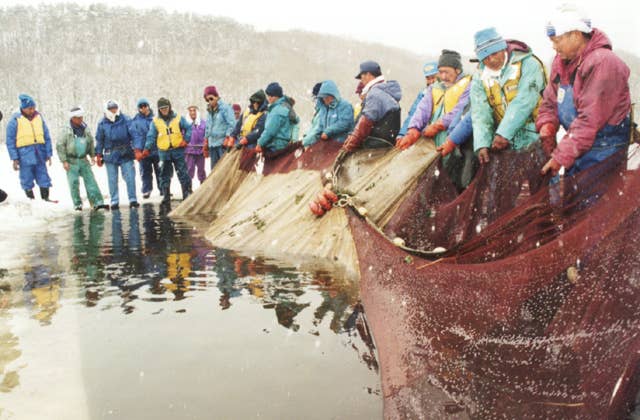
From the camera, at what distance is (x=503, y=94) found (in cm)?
410

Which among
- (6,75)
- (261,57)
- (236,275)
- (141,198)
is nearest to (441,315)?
(236,275)

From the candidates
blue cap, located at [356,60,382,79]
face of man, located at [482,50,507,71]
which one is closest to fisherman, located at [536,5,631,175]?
face of man, located at [482,50,507,71]

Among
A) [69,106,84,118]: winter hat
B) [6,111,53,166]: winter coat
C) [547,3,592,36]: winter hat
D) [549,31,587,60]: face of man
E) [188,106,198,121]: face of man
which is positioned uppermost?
[547,3,592,36]: winter hat

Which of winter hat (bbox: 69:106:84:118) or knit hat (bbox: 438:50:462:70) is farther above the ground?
knit hat (bbox: 438:50:462:70)

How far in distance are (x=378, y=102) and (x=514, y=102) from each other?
2.05 metres

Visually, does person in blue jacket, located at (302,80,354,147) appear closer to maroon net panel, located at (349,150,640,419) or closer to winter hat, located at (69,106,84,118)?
maroon net panel, located at (349,150,640,419)

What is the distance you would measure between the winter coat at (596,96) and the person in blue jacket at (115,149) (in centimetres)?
860

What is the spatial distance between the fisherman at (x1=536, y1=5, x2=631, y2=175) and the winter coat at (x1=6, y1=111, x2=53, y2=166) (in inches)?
370

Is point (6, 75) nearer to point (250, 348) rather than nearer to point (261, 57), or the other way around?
point (261, 57)

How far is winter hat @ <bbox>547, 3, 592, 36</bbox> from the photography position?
3049mm

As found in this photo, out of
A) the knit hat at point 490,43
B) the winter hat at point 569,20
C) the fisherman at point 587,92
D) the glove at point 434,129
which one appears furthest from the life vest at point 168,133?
the winter hat at point 569,20

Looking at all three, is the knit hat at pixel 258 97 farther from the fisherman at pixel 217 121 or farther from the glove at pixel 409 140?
the glove at pixel 409 140

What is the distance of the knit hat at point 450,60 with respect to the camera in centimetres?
549

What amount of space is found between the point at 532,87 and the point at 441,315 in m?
2.24
